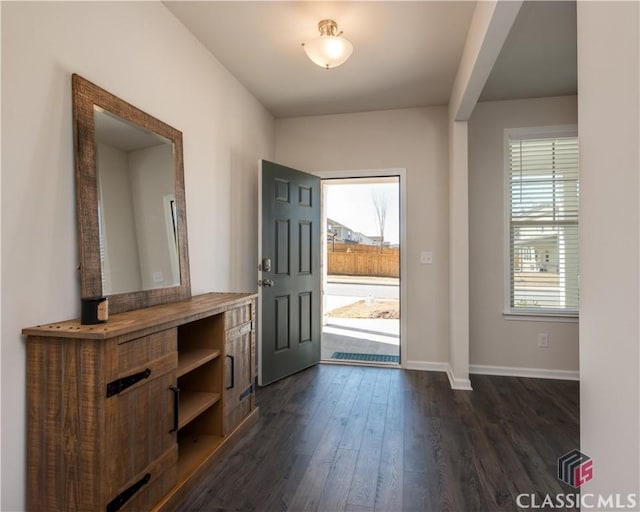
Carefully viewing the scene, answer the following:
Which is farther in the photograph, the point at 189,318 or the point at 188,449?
the point at 188,449

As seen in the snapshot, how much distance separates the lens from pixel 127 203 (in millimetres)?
1874

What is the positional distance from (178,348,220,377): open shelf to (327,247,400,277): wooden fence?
5.59 m

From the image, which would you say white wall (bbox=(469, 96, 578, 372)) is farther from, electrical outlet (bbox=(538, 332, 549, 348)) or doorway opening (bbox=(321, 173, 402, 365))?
doorway opening (bbox=(321, 173, 402, 365))

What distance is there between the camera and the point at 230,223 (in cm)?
304

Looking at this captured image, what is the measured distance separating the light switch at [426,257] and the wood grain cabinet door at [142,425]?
2.66 meters

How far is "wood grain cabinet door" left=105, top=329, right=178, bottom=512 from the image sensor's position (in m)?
1.36

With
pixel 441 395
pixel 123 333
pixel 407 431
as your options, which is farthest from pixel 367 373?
pixel 123 333

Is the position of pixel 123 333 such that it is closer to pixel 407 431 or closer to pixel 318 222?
pixel 407 431

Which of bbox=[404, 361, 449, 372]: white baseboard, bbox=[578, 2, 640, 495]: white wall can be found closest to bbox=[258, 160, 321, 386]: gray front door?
bbox=[404, 361, 449, 372]: white baseboard

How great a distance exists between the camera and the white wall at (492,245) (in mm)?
3482

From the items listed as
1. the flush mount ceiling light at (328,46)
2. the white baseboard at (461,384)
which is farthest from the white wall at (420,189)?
the flush mount ceiling light at (328,46)

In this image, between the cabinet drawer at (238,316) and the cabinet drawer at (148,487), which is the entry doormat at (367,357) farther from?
the cabinet drawer at (148,487)

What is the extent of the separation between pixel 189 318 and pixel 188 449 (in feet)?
2.57

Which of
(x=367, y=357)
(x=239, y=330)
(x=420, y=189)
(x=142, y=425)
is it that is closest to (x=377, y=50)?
(x=420, y=189)
